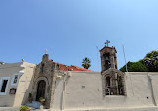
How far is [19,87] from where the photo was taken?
1037 centimetres

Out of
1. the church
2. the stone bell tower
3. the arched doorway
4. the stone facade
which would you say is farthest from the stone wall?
the stone bell tower

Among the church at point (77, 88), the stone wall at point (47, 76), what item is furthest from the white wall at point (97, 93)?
the stone wall at point (47, 76)

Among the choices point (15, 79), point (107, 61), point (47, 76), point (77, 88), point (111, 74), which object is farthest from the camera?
point (107, 61)

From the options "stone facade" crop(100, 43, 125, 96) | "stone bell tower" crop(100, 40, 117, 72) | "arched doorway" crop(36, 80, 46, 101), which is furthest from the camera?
"stone bell tower" crop(100, 40, 117, 72)

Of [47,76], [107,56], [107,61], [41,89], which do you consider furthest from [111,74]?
[41,89]

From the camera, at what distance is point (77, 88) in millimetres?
9102

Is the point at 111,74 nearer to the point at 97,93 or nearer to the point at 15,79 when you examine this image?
the point at 97,93

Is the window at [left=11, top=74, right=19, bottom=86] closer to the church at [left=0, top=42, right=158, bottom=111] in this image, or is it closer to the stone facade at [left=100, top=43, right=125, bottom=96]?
the church at [left=0, top=42, right=158, bottom=111]

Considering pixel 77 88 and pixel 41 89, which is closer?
pixel 77 88

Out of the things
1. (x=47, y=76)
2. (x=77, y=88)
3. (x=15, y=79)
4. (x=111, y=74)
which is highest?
(x=111, y=74)

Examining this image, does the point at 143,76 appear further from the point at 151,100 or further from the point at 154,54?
the point at 154,54

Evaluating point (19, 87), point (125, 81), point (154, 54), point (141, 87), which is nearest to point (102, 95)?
point (125, 81)

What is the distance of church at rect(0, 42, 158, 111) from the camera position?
8680 mm

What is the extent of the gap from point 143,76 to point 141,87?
4.07 feet
